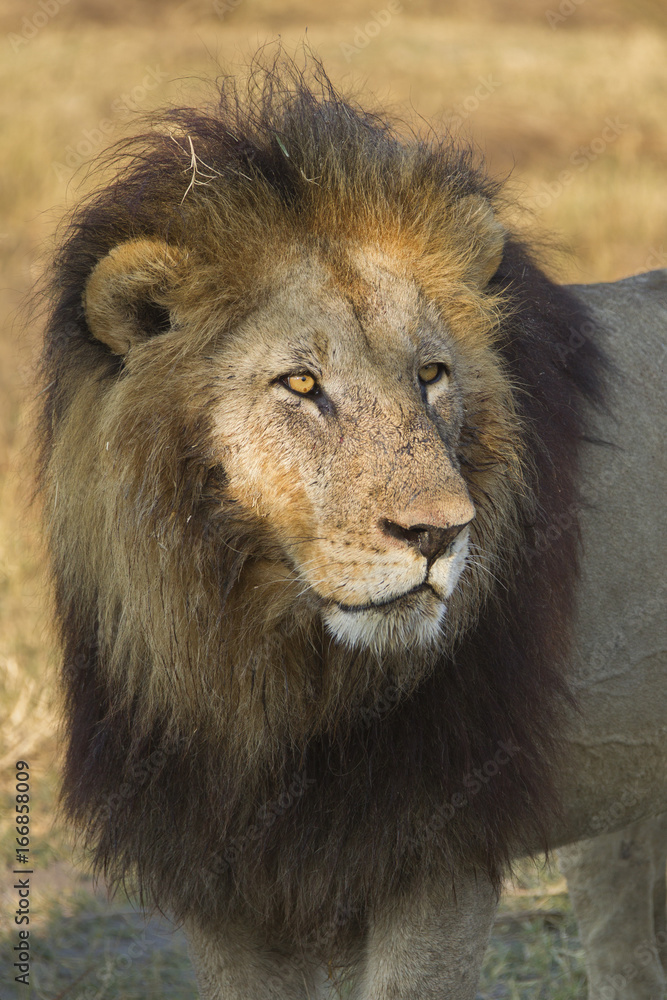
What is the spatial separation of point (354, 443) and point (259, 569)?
336mm

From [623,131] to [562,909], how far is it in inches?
453

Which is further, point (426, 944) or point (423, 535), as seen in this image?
point (426, 944)

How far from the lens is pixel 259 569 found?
227 centimetres

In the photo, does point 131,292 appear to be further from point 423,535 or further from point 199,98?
point 199,98

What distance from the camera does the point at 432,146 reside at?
8.41 feet

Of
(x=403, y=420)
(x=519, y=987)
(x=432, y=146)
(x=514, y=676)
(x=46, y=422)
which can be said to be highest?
(x=432, y=146)

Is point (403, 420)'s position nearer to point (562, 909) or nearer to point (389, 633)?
point (389, 633)

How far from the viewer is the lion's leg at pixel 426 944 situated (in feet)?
8.01

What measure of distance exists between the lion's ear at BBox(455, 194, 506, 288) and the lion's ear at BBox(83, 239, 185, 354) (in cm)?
62

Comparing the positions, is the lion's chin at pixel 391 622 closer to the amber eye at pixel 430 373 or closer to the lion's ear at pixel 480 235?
the amber eye at pixel 430 373

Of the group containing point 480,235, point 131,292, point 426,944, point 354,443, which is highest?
point 480,235

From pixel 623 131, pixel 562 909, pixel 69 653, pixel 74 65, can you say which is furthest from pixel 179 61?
pixel 69 653

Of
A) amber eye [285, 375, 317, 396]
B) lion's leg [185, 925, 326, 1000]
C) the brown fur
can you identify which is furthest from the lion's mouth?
lion's leg [185, 925, 326, 1000]

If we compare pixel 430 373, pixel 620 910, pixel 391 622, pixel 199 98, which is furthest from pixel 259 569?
pixel 199 98
